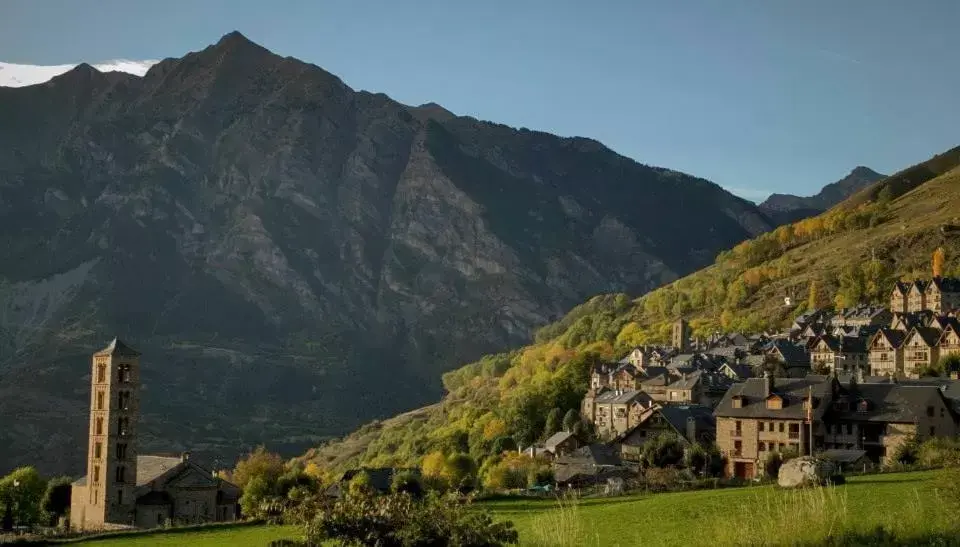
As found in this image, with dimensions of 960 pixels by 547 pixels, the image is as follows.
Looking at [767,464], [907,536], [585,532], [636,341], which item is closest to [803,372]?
[767,464]

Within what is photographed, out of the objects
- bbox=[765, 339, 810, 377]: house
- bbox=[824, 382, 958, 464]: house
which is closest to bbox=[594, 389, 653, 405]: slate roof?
bbox=[765, 339, 810, 377]: house

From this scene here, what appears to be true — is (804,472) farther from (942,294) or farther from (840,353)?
(942,294)

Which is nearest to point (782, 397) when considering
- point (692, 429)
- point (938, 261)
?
point (692, 429)

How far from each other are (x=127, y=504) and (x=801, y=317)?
314ft

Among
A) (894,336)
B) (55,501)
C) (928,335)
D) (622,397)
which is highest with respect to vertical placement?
(894,336)

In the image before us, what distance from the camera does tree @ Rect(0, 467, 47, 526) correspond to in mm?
83713

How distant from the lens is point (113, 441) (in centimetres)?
7900

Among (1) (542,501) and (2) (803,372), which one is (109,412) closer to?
(1) (542,501)

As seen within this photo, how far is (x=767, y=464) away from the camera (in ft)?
219

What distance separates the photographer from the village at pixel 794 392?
226 ft

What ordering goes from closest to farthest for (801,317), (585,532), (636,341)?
(585,532) → (801,317) → (636,341)

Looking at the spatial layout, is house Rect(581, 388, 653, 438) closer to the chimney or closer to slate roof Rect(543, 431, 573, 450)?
slate roof Rect(543, 431, 573, 450)

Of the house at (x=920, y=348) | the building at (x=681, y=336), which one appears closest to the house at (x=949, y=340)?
the house at (x=920, y=348)

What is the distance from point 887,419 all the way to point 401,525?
51.0 m
